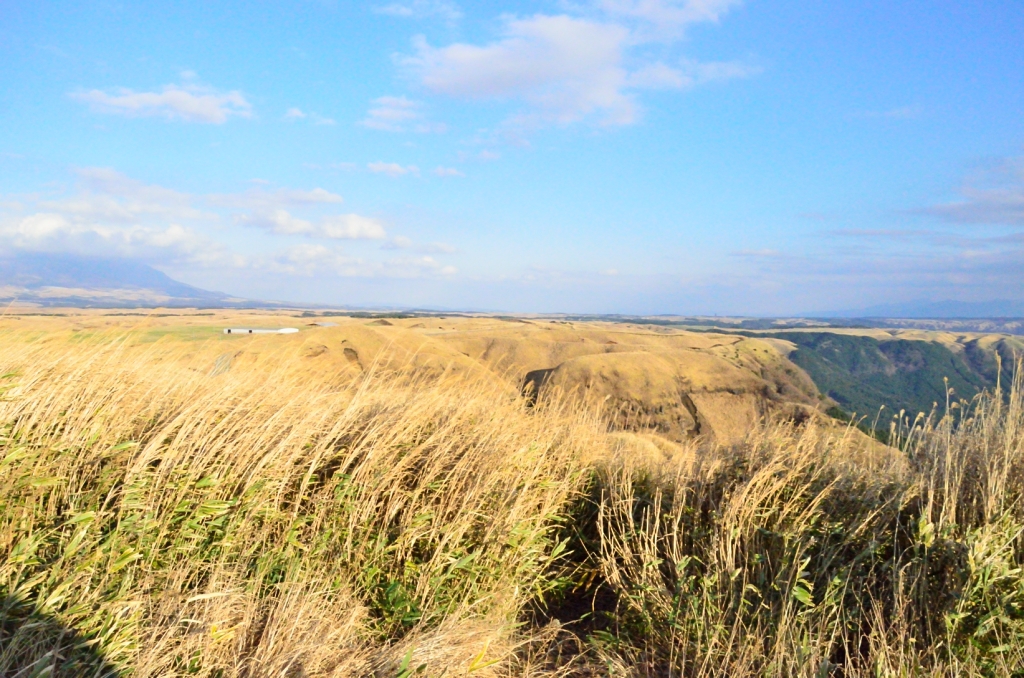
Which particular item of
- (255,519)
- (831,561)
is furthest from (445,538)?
(831,561)

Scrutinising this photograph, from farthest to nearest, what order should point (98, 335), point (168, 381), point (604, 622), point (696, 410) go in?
point (696, 410) → point (98, 335) → point (168, 381) → point (604, 622)

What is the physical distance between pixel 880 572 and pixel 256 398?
4.75 m

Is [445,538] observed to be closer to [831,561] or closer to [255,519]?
[255,519]

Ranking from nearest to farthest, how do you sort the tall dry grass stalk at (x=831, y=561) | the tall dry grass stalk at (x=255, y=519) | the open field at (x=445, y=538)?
the tall dry grass stalk at (x=255, y=519)
the open field at (x=445, y=538)
the tall dry grass stalk at (x=831, y=561)

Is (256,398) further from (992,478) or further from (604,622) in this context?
(992,478)

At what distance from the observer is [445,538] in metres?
4.26

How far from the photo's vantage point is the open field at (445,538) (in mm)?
3178

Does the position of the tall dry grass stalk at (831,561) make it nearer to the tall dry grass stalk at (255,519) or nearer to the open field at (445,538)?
the open field at (445,538)

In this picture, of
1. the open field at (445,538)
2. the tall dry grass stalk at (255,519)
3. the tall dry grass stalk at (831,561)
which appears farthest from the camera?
the tall dry grass stalk at (831,561)

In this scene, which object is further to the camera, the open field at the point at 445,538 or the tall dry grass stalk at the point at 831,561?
the tall dry grass stalk at the point at 831,561

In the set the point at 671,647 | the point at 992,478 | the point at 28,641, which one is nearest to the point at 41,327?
the point at 28,641

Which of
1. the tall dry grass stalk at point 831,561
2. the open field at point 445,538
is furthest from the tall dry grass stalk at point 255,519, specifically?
the tall dry grass stalk at point 831,561

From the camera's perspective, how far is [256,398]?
5.11 m

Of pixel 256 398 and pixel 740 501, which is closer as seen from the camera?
pixel 740 501
